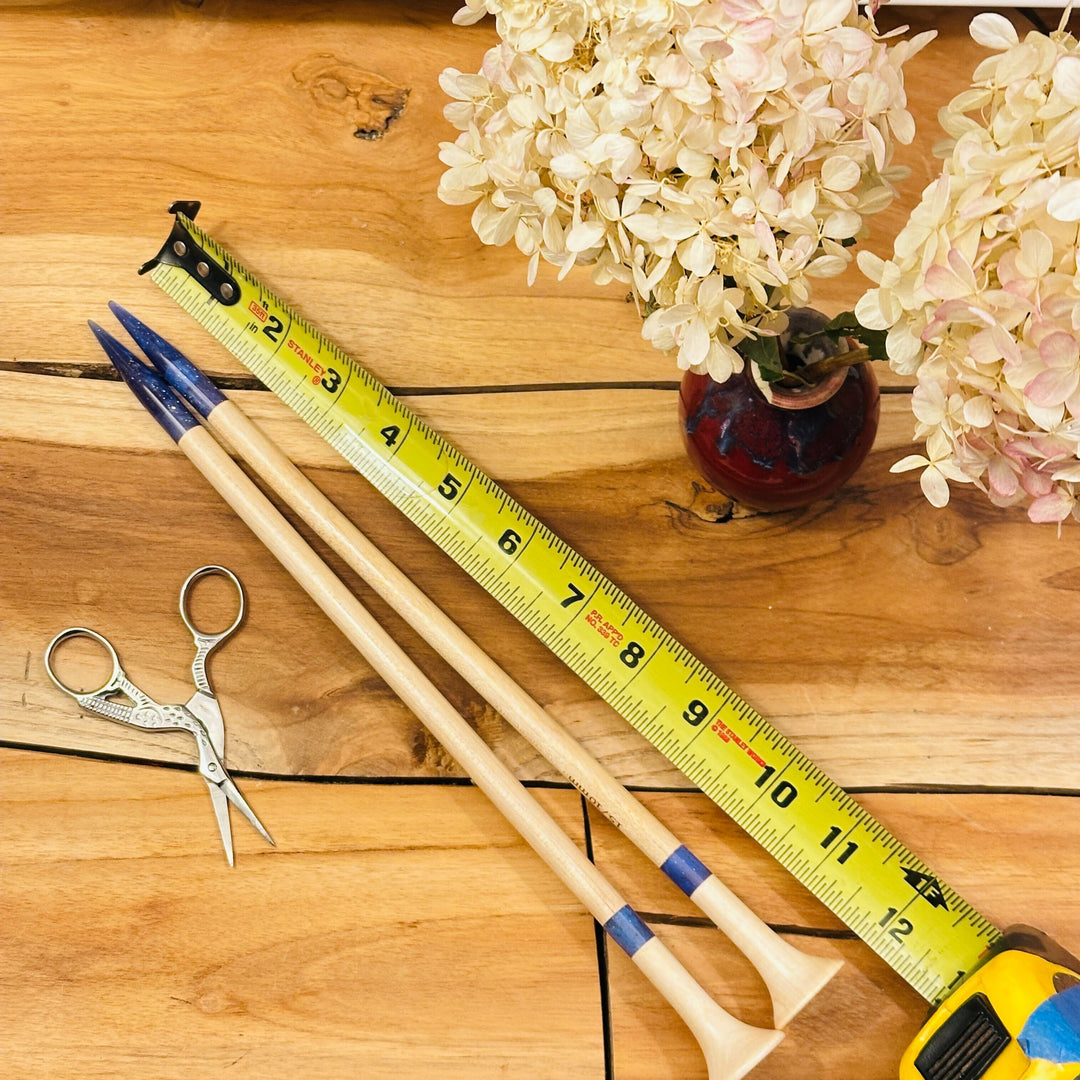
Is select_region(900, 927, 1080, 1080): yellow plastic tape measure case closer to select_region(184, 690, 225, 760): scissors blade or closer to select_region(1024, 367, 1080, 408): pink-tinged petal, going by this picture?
select_region(1024, 367, 1080, 408): pink-tinged petal

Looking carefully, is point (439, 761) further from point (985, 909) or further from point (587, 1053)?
point (985, 909)

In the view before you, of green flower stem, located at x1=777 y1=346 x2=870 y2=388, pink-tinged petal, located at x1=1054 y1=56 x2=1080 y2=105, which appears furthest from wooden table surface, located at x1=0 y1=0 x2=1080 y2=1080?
pink-tinged petal, located at x1=1054 y1=56 x2=1080 y2=105

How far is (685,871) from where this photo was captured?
73 centimetres

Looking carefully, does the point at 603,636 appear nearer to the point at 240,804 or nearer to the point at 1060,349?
the point at 240,804

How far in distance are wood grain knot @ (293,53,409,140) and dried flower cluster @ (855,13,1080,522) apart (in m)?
0.57

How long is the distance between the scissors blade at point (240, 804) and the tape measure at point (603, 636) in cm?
25

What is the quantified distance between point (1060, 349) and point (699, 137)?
0.61ft

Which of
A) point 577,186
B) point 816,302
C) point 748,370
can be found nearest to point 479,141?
point 577,186

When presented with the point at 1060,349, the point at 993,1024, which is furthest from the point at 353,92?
the point at 993,1024

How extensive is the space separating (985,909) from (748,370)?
17.3 inches

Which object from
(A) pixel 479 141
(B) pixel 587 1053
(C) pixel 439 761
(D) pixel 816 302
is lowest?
(B) pixel 587 1053

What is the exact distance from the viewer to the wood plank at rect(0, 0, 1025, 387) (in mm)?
860

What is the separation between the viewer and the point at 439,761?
78cm

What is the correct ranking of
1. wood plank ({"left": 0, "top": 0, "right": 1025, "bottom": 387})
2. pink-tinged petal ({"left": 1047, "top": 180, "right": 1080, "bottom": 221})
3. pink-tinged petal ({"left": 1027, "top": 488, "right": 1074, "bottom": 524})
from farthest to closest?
wood plank ({"left": 0, "top": 0, "right": 1025, "bottom": 387})
pink-tinged petal ({"left": 1027, "top": 488, "right": 1074, "bottom": 524})
pink-tinged petal ({"left": 1047, "top": 180, "right": 1080, "bottom": 221})
